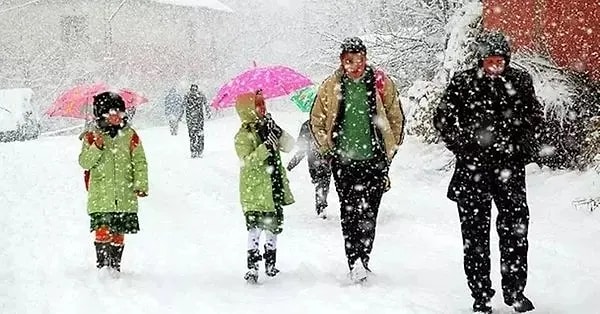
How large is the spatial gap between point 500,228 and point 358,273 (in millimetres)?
1540

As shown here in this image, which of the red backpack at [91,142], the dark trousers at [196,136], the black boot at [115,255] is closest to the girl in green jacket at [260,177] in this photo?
the red backpack at [91,142]

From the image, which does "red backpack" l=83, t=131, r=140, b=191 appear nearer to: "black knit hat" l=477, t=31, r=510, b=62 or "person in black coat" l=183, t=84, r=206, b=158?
"black knit hat" l=477, t=31, r=510, b=62

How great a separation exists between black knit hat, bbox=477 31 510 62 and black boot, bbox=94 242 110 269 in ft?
12.5

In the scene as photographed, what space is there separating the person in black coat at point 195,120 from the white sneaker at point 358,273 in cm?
1323

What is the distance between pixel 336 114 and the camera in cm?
642

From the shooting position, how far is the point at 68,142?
26.2 m

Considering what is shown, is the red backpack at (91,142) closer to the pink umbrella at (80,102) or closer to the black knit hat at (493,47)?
the pink umbrella at (80,102)

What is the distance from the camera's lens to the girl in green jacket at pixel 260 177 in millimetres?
6832

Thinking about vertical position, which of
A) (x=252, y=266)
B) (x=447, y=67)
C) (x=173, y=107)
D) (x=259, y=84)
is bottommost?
(x=252, y=266)

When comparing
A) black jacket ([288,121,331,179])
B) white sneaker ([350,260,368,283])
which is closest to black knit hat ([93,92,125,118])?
white sneaker ([350,260,368,283])

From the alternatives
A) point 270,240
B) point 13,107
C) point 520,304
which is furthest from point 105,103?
point 13,107

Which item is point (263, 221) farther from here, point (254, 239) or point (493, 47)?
point (493, 47)

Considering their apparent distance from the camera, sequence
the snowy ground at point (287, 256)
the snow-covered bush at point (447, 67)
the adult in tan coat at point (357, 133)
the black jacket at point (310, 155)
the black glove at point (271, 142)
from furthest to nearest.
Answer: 1. the snow-covered bush at point (447, 67)
2. the black jacket at point (310, 155)
3. the black glove at point (271, 142)
4. the adult in tan coat at point (357, 133)
5. the snowy ground at point (287, 256)

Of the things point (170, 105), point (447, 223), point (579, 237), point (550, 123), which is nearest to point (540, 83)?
point (550, 123)
